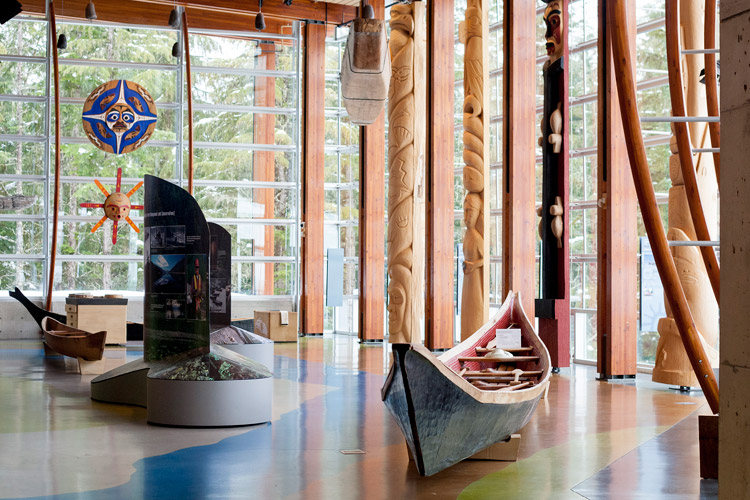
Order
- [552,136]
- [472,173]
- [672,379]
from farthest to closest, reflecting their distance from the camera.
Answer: [472,173] → [552,136] → [672,379]

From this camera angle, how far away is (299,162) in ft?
58.4

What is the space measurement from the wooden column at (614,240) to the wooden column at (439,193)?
11.7ft

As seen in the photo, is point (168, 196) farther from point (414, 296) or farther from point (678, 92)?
point (414, 296)

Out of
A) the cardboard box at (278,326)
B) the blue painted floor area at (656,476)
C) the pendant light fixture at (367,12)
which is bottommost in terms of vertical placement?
the blue painted floor area at (656,476)

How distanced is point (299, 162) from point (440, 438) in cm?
1351

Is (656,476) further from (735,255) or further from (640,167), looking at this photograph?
(735,255)

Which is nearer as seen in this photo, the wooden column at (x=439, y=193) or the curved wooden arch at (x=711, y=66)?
the curved wooden arch at (x=711, y=66)

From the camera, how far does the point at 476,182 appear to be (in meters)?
11.3

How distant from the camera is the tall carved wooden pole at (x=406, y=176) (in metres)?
13.2

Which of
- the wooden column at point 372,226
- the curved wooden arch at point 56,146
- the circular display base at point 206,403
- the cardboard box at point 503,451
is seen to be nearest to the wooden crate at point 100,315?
the curved wooden arch at point 56,146

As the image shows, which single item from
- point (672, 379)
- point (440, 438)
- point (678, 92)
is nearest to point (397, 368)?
point (440, 438)

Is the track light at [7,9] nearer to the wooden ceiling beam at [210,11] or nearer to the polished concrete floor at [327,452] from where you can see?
the polished concrete floor at [327,452]

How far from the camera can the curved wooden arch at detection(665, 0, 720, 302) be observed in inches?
131

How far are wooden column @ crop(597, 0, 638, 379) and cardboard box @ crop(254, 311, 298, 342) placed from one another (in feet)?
21.4
